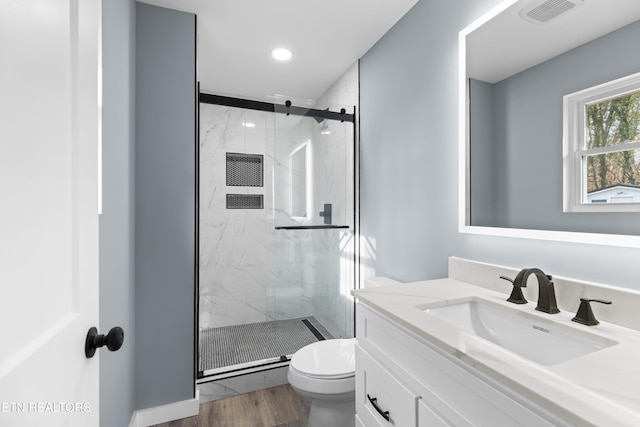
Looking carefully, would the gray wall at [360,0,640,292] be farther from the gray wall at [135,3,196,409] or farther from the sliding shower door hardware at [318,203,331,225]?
the gray wall at [135,3,196,409]

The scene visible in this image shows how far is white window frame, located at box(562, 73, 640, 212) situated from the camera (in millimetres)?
960

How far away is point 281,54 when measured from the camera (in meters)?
2.39

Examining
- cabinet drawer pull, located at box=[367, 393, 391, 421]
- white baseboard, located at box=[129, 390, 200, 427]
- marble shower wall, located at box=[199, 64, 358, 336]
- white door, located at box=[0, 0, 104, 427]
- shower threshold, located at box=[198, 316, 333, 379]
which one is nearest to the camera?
white door, located at box=[0, 0, 104, 427]

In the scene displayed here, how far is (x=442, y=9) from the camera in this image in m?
1.59

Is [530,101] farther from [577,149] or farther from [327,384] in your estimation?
[327,384]

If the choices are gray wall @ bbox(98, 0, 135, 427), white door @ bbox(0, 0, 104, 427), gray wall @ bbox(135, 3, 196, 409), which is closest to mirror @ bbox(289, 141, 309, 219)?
gray wall @ bbox(135, 3, 196, 409)

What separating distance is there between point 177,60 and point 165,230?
3.41 feet

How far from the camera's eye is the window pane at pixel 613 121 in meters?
0.90

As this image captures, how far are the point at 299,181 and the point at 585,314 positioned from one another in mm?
1729

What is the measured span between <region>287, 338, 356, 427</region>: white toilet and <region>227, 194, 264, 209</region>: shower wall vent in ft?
6.10

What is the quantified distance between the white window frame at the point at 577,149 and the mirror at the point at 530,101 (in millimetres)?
16

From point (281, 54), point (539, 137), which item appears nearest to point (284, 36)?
point (281, 54)

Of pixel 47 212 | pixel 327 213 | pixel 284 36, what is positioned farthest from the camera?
pixel 327 213

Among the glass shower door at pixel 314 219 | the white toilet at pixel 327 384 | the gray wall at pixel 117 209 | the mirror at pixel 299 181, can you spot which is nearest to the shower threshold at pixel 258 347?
the glass shower door at pixel 314 219
